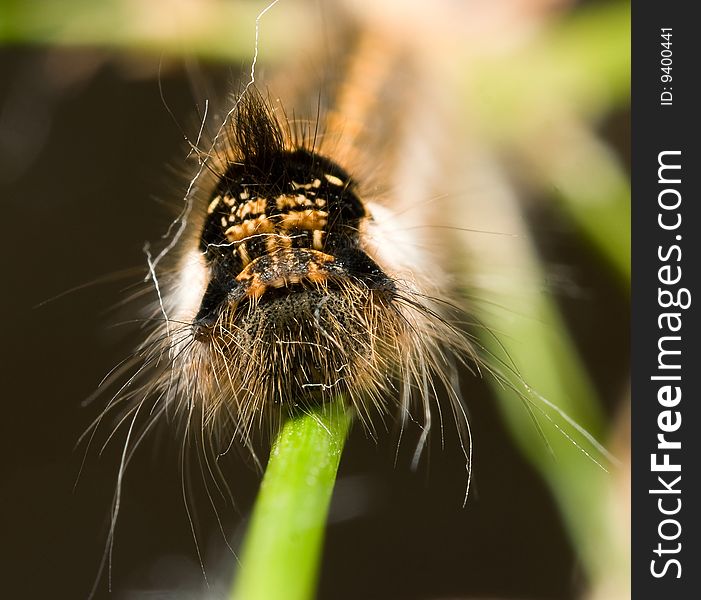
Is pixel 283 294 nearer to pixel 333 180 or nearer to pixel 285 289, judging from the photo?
pixel 285 289

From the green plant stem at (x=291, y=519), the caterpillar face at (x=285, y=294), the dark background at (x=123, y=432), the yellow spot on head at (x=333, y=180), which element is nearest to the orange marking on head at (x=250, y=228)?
the caterpillar face at (x=285, y=294)

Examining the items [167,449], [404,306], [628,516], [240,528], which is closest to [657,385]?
[628,516]

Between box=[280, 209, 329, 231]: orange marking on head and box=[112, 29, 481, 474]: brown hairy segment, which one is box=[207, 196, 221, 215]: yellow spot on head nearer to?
box=[112, 29, 481, 474]: brown hairy segment

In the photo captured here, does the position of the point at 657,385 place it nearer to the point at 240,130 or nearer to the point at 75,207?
the point at 240,130

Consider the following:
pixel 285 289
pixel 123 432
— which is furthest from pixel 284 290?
pixel 123 432

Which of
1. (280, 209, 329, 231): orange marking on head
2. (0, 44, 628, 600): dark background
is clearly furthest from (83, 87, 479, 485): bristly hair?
(0, 44, 628, 600): dark background

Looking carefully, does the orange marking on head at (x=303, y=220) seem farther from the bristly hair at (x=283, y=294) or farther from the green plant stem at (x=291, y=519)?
the green plant stem at (x=291, y=519)
